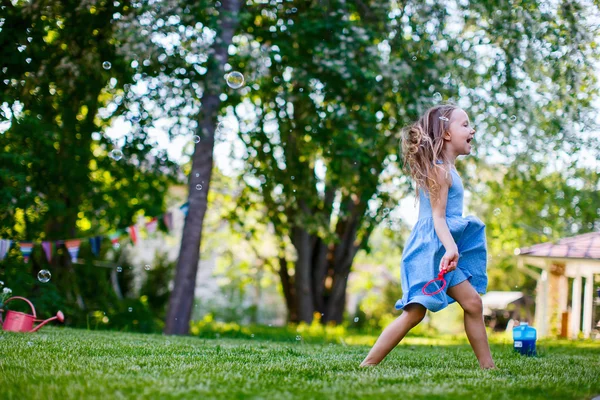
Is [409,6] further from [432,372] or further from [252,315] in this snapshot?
[252,315]

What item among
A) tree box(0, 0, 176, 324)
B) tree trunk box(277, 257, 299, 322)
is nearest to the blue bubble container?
tree box(0, 0, 176, 324)

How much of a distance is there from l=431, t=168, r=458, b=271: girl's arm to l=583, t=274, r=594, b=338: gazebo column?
469 centimetres

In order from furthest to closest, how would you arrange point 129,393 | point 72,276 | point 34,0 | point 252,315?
point 252,315
point 72,276
point 34,0
point 129,393

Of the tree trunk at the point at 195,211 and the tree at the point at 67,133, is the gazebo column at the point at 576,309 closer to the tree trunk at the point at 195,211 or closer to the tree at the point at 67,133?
the tree trunk at the point at 195,211

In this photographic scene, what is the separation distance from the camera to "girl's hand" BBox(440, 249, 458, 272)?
3670 mm

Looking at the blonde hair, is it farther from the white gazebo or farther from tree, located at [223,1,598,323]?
tree, located at [223,1,598,323]

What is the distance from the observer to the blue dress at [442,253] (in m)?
3.85

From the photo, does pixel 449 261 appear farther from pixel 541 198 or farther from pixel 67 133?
pixel 541 198

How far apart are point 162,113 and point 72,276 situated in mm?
3644

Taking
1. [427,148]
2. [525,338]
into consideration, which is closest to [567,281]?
[525,338]

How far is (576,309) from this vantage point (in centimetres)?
996

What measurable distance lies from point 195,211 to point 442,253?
614 cm

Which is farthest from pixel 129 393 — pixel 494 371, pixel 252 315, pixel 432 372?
pixel 252 315

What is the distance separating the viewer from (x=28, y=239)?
34.5 feet
